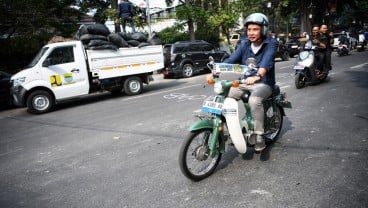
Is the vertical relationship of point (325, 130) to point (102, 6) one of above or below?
below

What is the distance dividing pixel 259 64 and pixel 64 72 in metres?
7.45

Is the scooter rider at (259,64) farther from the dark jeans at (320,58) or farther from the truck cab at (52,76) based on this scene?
→ the truck cab at (52,76)

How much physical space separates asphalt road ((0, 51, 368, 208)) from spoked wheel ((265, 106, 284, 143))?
166 millimetres

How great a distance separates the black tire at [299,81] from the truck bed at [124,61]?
16.7 ft

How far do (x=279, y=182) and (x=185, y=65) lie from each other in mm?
13172

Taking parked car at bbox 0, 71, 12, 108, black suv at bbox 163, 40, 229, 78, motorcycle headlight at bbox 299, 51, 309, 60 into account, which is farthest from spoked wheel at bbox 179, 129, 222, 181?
black suv at bbox 163, 40, 229, 78

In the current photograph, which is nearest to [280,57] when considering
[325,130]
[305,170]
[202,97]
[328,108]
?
[202,97]

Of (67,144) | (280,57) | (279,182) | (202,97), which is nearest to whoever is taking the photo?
(279,182)

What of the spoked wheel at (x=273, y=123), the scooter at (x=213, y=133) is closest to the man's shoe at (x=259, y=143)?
the scooter at (x=213, y=133)

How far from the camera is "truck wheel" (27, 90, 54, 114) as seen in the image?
9594 millimetres

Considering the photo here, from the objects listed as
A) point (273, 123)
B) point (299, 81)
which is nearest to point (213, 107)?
point (273, 123)

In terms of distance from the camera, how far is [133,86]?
11711 mm

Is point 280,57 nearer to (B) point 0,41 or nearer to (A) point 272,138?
(B) point 0,41

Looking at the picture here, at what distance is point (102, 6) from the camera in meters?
25.1
